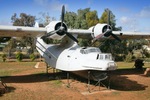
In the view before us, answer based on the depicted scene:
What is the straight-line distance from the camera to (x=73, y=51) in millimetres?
16547

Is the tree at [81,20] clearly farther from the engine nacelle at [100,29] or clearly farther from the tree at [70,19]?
the engine nacelle at [100,29]

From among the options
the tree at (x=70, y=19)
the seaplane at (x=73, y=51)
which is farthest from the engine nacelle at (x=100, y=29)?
the tree at (x=70, y=19)

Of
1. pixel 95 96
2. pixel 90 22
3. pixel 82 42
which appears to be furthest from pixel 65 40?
pixel 90 22

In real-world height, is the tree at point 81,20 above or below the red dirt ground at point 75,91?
above

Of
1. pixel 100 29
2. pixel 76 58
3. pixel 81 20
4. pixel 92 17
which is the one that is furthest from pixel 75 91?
pixel 92 17

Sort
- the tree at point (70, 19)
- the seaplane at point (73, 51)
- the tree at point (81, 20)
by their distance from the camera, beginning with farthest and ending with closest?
the tree at point (70, 19)
the tree at point (81, 20)
the seaplane at point (73, 51)

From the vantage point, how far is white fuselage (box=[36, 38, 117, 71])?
13.5m

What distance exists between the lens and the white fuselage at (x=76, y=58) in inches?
532

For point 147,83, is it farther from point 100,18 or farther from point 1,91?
point 100,18

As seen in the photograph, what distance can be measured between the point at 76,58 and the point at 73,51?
1242 millimetres

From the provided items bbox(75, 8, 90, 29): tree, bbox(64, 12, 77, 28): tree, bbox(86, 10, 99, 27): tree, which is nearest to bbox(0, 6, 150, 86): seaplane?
bbox(75, 8, 90, 29): tree

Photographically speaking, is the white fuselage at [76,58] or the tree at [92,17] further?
the tree at [92,17]

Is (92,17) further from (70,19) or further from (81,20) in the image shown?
(70,19)

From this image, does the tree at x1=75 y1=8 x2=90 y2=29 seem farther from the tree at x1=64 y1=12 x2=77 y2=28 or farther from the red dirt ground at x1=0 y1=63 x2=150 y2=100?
the red dirt ground at x1=0 y1=63 x2=150 y2=100
